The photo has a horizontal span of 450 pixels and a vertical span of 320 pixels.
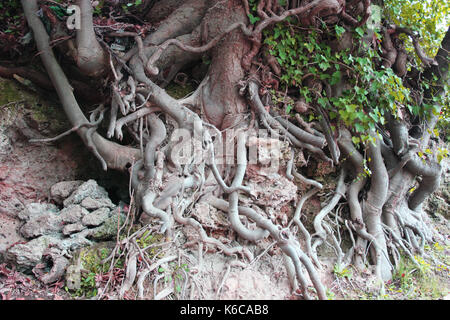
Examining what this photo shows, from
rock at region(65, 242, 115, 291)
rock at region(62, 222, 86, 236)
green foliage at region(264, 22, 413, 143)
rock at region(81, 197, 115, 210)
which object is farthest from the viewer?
green foliage at region(264, 22, 413, 143)

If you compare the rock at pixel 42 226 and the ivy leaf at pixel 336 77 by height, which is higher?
the ivy leaf at pixel 336 77

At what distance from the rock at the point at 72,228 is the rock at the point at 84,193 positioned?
28 cm

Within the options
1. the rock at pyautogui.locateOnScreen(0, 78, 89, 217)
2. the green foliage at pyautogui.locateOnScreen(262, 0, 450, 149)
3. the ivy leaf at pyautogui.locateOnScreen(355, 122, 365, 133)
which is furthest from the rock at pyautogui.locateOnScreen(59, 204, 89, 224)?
the ivy leaf at pyautogui.locateOnScreen(355, 122, 365, 133)

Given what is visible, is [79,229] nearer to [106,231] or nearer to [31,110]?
[106,231]

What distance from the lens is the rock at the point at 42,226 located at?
9.66ft

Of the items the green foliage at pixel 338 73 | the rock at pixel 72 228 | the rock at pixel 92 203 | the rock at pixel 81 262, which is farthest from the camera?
the green foliage at pixel 338 73

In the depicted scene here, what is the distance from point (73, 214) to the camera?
3.01 m

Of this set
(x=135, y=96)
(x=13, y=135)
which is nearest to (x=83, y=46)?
(x=135, y=96)

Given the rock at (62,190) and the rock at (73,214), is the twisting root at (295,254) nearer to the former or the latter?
the rock at (73,214)

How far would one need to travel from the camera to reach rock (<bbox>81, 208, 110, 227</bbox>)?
2965 mm

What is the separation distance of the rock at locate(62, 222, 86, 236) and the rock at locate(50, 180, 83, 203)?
0.51 metres

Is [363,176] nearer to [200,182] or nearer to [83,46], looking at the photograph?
[200,182]

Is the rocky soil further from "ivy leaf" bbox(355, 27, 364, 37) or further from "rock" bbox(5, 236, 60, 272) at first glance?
"ivy leaf" bbox(355, 27, 364, 37)

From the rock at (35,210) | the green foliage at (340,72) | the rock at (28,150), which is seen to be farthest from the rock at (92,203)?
the green foliage at (340,72)
